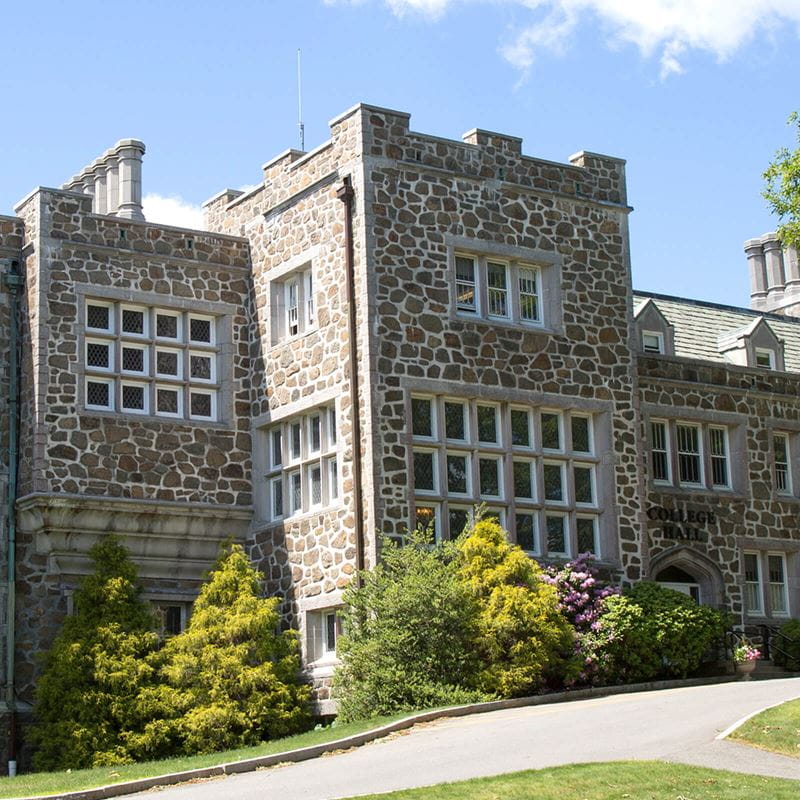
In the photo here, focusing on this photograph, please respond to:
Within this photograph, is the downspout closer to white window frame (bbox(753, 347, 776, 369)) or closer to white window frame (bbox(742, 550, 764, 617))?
white window frame (bbox(742, 550, 764, 617))

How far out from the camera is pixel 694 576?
108 feet

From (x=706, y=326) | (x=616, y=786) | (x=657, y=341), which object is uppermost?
(x=706, y=326)

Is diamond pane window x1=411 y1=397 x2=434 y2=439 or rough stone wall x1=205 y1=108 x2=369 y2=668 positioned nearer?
rough stone wall x1=205 y1=108 x2=369 y2=668

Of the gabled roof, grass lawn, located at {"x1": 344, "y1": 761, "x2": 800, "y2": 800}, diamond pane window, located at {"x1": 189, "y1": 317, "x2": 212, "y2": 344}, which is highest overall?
the gabled roof

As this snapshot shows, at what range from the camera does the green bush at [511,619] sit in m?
25.1

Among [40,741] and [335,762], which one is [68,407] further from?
[335,762]

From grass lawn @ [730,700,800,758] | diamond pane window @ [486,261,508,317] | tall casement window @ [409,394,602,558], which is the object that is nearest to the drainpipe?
tall casement window @ [409,394,602,558]

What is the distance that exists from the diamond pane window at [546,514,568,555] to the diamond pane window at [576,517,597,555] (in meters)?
0.30

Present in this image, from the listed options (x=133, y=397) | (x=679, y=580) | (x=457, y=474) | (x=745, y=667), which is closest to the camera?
(x=457, y=474)

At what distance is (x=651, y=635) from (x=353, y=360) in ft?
23.0

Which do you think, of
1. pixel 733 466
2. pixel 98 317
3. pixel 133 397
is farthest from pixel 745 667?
pixel 98 317

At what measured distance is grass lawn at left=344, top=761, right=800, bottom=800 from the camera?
16438 millimetres

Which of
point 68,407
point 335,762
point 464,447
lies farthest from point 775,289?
point 335,762

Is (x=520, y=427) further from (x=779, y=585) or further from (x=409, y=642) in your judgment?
(x=779, y=585)
